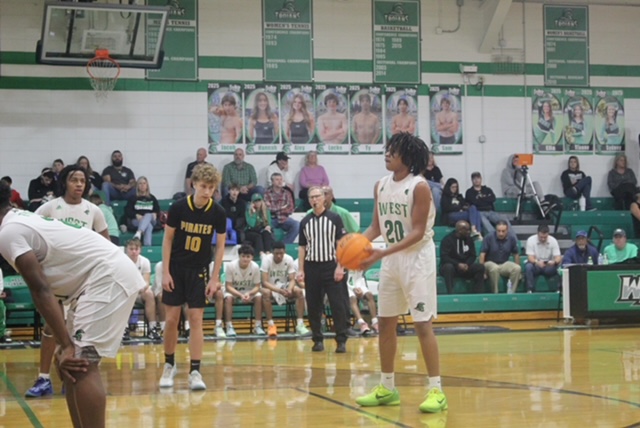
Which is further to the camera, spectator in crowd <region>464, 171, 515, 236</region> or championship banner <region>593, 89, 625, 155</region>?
championship banner <region>593, 89, 625, 155</region>

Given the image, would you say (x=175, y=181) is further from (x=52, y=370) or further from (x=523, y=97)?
(x=52, y=370)

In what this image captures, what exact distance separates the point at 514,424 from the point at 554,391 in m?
1.54

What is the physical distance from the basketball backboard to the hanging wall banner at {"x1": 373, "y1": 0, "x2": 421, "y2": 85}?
5.99 meters

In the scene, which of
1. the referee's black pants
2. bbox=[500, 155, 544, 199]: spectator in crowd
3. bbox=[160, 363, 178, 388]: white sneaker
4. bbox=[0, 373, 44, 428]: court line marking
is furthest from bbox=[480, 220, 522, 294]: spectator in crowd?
bbox=[0, 373, 44, 428]: court line marking

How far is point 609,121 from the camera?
21.9m

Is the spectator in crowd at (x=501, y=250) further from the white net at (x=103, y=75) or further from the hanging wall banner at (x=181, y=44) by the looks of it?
the white net at (x=103, y=75)

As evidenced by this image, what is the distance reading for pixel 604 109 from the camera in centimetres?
2194

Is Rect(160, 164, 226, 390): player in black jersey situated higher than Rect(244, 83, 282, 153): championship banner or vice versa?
Rect(244, 83, 282, 153): championship banner

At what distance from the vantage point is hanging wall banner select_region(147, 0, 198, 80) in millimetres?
19453

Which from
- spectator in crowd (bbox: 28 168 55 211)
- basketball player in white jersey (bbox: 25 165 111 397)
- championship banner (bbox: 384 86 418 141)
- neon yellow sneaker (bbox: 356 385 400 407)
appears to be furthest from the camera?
championship banner (bbox: 384 86 418 141)

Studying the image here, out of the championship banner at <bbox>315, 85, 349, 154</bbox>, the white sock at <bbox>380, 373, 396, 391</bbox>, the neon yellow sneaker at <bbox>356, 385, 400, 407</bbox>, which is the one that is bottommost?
the neon yellow sneaker at <bbox>356, 385, 400, 407</bbox>

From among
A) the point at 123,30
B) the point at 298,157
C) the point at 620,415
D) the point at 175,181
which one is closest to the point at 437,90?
the point at 298,157

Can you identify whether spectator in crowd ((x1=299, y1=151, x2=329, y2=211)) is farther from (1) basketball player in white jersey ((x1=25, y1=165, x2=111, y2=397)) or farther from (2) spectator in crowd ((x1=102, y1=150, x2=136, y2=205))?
(1) basketball player in white jersey ((x1=25, y1=165, x2=111, y2=397))

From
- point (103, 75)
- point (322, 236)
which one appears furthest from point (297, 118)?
point (322, 236)
